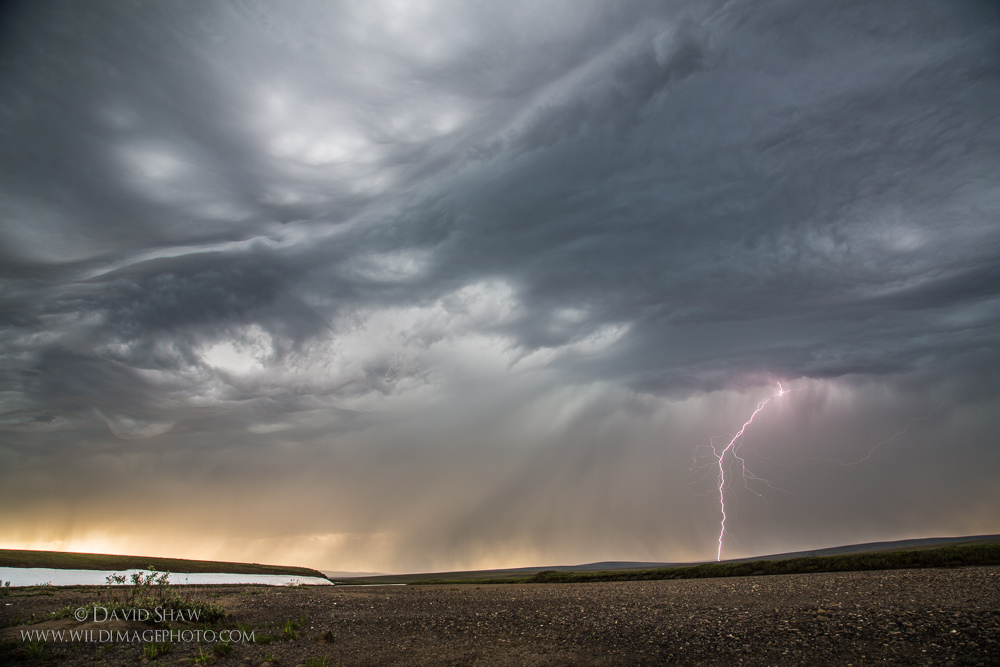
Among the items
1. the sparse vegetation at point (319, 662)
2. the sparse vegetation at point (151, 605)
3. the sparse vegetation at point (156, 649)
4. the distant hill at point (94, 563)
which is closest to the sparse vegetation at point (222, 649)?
the sparse vegetation at point (156, 649)

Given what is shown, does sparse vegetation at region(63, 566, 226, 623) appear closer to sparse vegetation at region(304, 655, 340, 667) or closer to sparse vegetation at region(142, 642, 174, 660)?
sparse vegetation at region(142, 642, 174, 660)

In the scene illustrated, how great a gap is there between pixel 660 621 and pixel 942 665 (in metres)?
11.0

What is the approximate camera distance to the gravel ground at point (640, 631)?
16.8 meters

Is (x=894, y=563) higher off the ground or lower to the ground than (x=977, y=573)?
lower

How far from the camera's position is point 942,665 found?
14648 millimetres

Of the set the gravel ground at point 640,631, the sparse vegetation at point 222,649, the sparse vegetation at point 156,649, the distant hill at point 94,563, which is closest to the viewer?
the gravel ground at point 640,631

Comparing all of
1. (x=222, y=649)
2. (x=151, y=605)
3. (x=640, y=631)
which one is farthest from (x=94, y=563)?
(x=640, y=631)

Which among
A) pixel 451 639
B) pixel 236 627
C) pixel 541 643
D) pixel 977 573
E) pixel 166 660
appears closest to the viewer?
pixel 166 660

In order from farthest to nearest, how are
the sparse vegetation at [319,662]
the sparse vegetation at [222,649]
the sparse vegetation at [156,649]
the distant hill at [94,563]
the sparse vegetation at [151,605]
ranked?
the distant hill at [94,563]
the sparse vegetation at [151,605]
the sparse vegetation at [222,649]
the sparse vegetation at [156,649]
the sparse vegetation at [319,662]

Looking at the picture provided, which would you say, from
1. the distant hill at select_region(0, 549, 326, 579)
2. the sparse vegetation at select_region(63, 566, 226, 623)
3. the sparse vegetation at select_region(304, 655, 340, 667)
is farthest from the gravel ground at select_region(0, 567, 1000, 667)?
the distant hill at select_region(0, 549, 326, 579)

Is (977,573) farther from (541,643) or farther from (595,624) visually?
(541,643)

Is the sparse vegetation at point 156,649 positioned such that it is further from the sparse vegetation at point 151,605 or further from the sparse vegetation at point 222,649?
the sparse vegetation at point 151,605

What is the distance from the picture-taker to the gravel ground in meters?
16.8

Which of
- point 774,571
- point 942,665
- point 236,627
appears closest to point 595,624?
point 942,665
